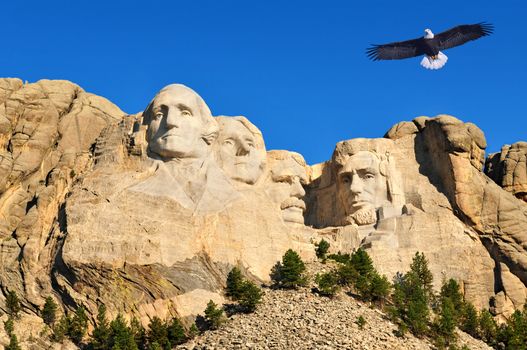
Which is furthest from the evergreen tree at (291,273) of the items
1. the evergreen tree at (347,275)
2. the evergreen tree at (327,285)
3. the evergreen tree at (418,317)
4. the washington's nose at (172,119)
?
the washington's nose at (172,119)

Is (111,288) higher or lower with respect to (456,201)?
lower

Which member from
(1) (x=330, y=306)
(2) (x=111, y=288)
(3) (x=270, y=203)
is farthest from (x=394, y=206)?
(2) (x=111, y=288)

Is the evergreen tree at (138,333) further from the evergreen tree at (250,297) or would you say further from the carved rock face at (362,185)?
the carved rock face at (362,185)

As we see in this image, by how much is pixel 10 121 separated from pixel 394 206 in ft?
49.5

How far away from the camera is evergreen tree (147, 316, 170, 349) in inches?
1951

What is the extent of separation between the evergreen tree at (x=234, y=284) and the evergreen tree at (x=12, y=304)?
7.02 metres

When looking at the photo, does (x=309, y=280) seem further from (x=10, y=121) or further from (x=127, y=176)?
(x=10, y=121)

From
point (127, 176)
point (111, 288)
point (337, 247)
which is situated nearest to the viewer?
point (111, 288)

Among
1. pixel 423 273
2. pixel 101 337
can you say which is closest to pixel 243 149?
pixel 423 273

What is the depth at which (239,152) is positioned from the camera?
58.1 metres

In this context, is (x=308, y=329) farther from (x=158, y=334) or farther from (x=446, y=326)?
(x=446, y=326)

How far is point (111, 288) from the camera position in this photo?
51.5 meters

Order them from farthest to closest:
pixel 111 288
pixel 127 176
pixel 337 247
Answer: pixel 337 247
pixel 127 176
pixel 111 288

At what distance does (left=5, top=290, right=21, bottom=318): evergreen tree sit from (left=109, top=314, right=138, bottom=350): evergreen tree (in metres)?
3.74
